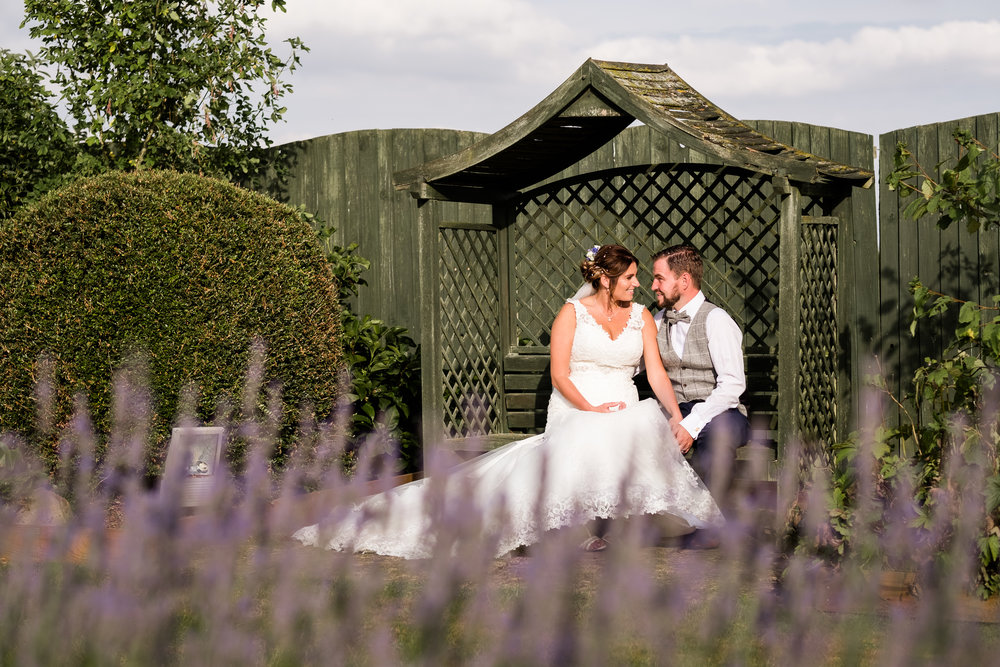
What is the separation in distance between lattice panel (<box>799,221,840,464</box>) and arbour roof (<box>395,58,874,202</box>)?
1.15ft

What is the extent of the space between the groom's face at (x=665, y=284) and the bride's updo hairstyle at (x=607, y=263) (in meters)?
0.14

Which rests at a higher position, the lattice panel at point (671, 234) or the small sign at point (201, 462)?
the lattice panel at point (671, 234)

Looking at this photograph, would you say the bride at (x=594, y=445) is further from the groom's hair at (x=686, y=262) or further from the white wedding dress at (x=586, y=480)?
the groom's hair at (x=686, y=262)

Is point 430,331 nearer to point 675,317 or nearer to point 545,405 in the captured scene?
point 545,405

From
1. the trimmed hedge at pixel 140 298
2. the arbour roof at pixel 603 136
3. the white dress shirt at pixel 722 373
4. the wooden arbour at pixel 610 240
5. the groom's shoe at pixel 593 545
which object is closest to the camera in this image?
the groom's shoe at pixel 593 545

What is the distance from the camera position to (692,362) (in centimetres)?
574

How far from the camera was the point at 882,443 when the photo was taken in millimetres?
4047

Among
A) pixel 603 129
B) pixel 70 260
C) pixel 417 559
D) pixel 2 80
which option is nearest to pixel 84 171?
pixel 2 80

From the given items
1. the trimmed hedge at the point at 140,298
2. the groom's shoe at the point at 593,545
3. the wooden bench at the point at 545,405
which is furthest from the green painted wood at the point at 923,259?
the trimmed hedge at the point at 140,298

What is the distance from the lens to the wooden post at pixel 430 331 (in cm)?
633

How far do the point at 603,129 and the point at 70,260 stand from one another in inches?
116

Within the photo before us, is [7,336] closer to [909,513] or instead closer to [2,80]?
[2,80]

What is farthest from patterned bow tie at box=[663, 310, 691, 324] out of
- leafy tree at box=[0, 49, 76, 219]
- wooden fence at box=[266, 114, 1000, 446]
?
leafy tree at box=[0, 49, 76, 219]

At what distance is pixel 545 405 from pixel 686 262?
1.47 metres
